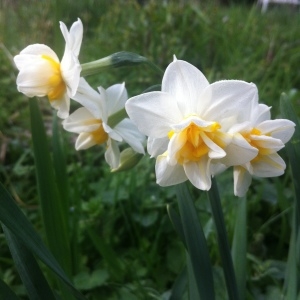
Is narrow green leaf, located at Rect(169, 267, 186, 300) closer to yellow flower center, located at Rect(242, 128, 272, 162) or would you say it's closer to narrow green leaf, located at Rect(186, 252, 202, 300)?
narrow green leaf, located at Rect(186, 252, 202, 300)

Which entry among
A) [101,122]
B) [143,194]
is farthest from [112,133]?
[143,194]

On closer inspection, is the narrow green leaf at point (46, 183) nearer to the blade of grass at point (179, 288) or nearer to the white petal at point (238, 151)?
Result: the blade of grass at point (179, 288)

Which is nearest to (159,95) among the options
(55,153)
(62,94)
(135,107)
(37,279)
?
(135,107)

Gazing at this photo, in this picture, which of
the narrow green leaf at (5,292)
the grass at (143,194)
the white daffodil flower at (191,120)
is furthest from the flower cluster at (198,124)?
the grass at (143,194)

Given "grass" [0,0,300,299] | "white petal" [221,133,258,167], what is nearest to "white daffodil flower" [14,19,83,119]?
"white petal" [221,133,258,167]

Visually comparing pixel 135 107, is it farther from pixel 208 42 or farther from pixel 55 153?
pixel 208 42
